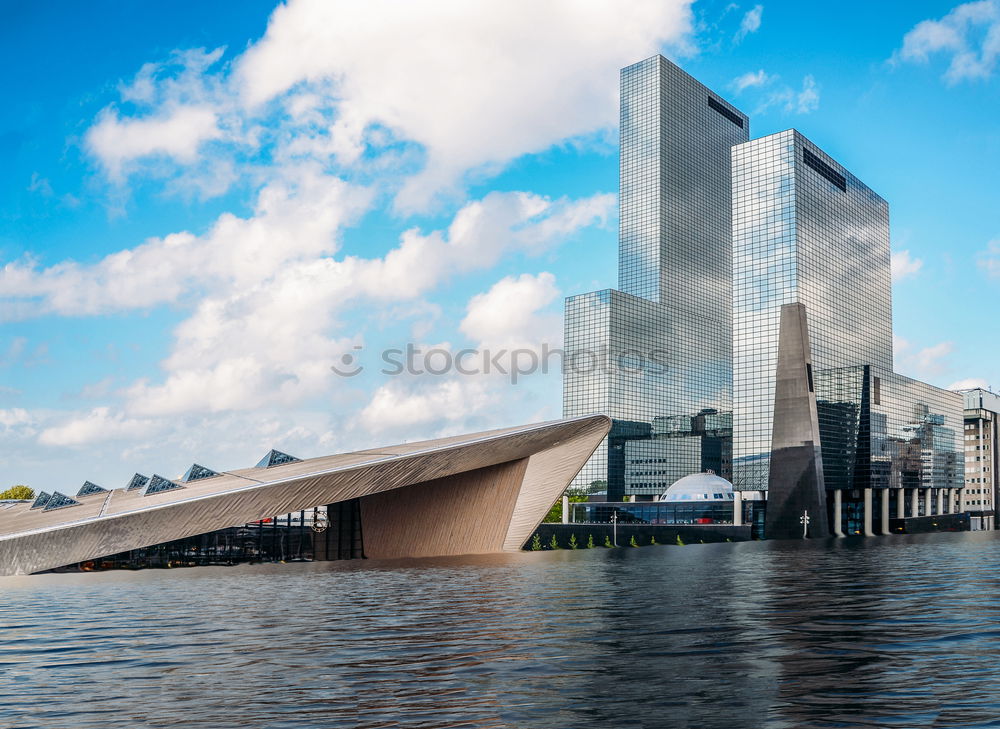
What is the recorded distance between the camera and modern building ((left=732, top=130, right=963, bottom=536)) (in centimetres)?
15362

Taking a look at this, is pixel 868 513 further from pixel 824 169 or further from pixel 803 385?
pixel 824 169

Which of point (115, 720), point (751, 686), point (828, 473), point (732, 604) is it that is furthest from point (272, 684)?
point (828, 473)

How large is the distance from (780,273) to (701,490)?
157ft

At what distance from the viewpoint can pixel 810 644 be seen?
17422 millimetres

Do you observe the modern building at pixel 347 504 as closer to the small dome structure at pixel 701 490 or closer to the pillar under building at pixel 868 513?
the small dome structure at pixel 701 490

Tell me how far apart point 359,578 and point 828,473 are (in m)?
124

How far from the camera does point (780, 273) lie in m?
164

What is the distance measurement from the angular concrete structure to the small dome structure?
14.0 metres

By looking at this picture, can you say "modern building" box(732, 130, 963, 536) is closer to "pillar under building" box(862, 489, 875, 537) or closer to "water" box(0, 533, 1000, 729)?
"pillar under building" box(862, 489, 875, 537)

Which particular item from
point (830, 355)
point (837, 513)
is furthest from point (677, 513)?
point (830, 355)

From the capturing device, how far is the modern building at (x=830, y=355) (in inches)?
A: 6048

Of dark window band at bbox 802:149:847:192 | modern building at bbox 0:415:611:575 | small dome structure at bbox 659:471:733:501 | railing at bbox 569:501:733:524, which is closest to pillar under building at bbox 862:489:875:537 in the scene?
small dome structure at bbox 659:471:733:501

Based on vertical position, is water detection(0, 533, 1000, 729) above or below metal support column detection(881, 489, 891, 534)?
above

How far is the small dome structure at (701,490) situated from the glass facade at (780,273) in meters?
10.8
